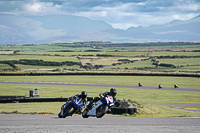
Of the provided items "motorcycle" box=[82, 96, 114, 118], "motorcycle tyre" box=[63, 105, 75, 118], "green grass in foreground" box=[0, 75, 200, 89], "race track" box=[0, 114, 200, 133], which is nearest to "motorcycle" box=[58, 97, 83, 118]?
"motorcycle tyre" box=[63, 105, 75, 118]

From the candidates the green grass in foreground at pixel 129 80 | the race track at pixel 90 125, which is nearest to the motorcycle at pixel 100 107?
the race track at pixel 90 125

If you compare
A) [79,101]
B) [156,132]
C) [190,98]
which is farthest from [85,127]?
[190,98]

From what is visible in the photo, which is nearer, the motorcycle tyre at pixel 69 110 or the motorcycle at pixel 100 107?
the motorcycle tyre at pixel 69 110

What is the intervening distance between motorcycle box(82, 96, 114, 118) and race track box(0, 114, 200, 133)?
11915 mm

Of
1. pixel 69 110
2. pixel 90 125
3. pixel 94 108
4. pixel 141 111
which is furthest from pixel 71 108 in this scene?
pixel 141 111

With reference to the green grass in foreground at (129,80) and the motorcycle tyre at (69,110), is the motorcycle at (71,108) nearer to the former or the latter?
the motorcycle tyre at (69,110)

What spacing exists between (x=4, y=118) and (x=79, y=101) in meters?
20.3

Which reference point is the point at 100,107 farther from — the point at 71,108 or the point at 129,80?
the point at 129,80

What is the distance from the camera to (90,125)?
32.8 metres

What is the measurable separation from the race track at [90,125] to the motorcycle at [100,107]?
39.1ft

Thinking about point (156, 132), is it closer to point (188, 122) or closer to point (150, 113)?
point (188, 122)

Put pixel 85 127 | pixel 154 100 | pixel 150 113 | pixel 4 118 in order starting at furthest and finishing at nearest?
pixel 154 100 < pixel 150 113 < pixel 4 118 < pixel 85 127

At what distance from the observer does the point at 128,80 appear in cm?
10388

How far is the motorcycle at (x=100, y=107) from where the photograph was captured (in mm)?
16938
